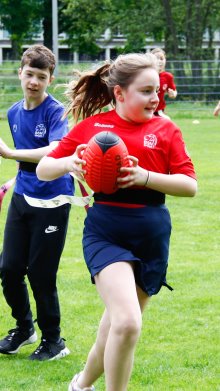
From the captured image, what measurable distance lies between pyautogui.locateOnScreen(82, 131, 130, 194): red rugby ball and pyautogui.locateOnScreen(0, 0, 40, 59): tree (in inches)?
2163

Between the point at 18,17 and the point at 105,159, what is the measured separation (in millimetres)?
57356

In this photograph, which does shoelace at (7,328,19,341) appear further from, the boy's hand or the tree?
the tree

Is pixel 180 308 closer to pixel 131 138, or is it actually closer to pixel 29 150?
pixel 29 150

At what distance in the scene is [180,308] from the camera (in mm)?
6930

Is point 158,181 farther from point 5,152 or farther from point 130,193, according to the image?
point 5,152

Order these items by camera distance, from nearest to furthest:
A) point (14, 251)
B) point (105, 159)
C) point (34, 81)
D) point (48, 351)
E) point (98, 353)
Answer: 1. point (105, 159)
2. point (98, 353)
3. point (34, 81)
4. point (14, 251)
5. point (48, 351)

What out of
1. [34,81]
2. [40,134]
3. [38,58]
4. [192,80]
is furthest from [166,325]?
[192,80]

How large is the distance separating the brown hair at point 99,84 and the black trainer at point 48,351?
169 centimetres

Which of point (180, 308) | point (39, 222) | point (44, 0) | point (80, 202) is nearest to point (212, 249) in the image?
point (180, 308)

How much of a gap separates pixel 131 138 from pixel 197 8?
4023 cm

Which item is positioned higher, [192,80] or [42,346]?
[42,346]

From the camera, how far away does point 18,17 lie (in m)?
59.8

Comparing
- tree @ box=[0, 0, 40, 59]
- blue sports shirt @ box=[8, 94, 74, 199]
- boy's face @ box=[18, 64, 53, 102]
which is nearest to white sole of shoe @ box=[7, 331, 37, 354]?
blue sports shirt @ box=[8, 94, 74, 199]

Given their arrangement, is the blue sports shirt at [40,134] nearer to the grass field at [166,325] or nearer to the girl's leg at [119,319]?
the grass field at [166,325]
